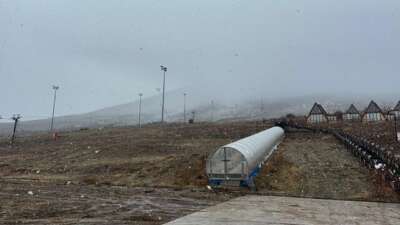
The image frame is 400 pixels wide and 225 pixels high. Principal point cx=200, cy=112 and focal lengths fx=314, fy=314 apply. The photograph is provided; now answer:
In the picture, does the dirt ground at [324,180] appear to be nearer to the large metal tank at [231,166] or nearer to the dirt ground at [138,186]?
the dirt ground at [138,186]

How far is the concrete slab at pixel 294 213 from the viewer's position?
809 centimetres

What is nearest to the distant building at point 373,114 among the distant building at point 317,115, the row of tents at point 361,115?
the row of tents at point 361,115

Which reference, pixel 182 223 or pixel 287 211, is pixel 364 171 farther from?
pixel 182 223

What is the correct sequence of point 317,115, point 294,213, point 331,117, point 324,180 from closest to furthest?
point 294,213, point 324,180, point 317,115, point 331,117

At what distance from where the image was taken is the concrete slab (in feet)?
26.5

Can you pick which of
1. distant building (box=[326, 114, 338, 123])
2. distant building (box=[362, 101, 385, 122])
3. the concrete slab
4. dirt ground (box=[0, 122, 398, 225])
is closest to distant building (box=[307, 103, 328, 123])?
distant building (box=[326, 114, 338, 123])

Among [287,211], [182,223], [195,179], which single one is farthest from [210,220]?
[195,179]

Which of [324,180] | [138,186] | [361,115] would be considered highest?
[361,115]

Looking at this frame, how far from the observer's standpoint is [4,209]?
409 inches

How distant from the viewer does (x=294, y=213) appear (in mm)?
9141

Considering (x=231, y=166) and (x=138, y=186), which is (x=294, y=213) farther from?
(x=138, y=186)

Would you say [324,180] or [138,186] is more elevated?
[324,180]

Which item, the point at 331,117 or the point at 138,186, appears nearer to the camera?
the point at 138,186

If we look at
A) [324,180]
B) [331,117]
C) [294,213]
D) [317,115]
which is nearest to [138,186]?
[294,213]
